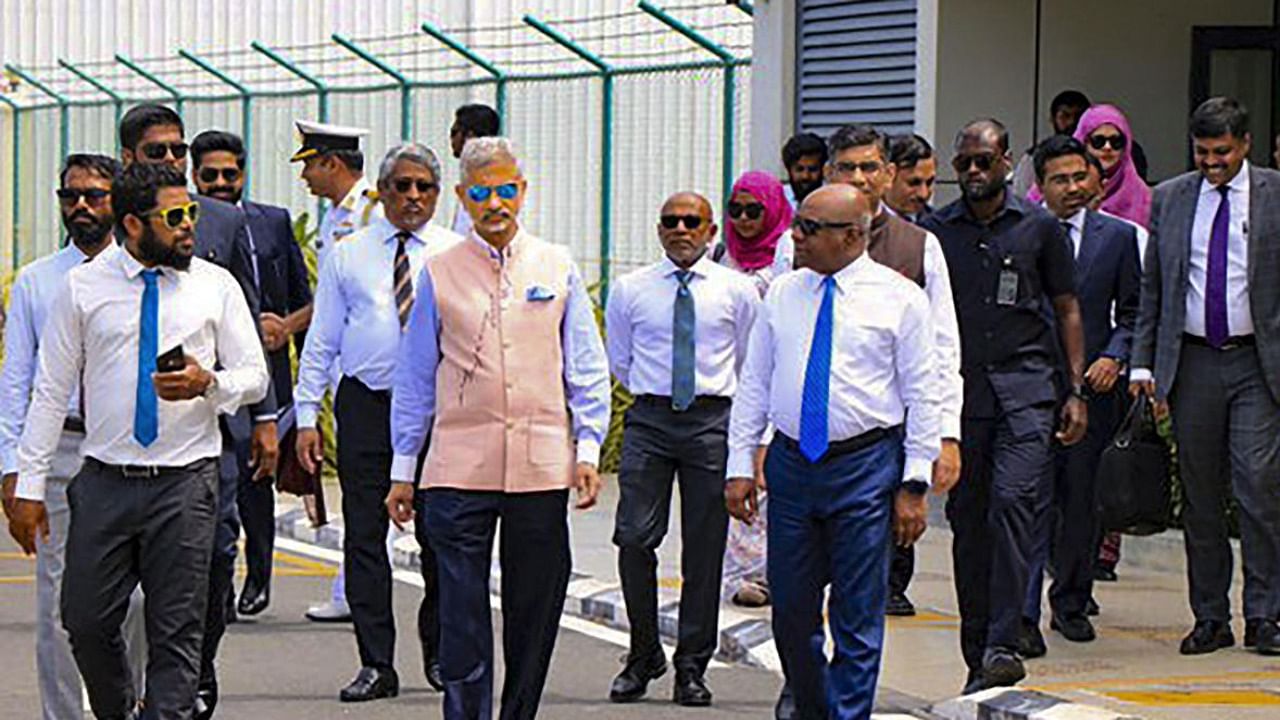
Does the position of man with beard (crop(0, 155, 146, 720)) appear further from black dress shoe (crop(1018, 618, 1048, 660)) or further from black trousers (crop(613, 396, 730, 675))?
black dress shoe (crop(1018, 618, 1048, 660))

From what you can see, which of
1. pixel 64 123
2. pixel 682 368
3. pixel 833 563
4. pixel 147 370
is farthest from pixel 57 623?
pixel 64 123

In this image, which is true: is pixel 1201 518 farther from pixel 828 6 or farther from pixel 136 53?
pixel 136 53

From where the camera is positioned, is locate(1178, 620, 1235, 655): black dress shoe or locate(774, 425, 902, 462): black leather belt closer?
locate(774, 425, 902, 462): black leather belt

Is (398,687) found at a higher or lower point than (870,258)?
lower

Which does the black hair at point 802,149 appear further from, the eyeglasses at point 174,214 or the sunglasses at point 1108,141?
the eyeglasses at point 174,214

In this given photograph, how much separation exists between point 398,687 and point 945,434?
8.84 feet

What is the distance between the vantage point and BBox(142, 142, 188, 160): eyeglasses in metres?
10.4

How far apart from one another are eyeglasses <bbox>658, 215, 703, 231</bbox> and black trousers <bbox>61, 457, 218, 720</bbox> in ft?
Result: 10.0

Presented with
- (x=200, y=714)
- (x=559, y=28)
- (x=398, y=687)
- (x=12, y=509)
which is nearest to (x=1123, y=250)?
(x=398, y=687)

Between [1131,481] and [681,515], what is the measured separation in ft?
6.22

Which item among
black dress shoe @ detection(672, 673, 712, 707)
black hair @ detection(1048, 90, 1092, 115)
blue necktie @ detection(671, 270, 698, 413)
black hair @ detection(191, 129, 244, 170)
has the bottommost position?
black dress shoe @ detection(672, 673, 712, 707)

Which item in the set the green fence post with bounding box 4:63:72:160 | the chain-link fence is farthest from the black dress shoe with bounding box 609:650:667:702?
the green fence post with bounding box 4:63:72:160

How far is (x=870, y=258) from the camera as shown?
32.3ft

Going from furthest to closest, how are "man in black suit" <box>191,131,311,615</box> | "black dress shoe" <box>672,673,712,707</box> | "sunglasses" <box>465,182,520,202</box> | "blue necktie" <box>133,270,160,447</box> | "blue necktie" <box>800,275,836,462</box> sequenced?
"man in black suit" <box>191,131,311,615</box> < "black dress shoe" <box>672,673,712,707</box> < "sunglasses" <box>465,182,520,202</box> < "blue necktie" <box>800,275,836,462</box> < "blue necktie" <box>133,270,160,447</box>
